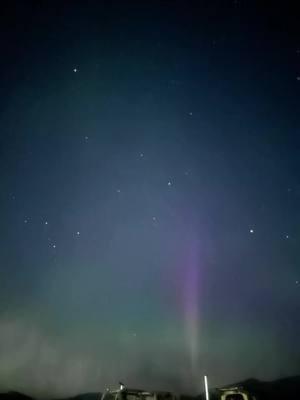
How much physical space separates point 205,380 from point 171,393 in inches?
223

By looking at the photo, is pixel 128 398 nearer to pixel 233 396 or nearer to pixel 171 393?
pixel 171 393

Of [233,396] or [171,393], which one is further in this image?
[171,393]

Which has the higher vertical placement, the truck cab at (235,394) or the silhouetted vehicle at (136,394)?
the silhouetted vehicle at (136,394)

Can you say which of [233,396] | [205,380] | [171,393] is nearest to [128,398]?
[171,393]

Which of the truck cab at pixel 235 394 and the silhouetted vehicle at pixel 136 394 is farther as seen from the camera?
the silhouetted vehicle at pixel 136 394

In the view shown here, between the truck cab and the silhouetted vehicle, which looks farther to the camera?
the silhouetted vehicle

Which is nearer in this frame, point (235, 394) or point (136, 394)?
point (235, 394)

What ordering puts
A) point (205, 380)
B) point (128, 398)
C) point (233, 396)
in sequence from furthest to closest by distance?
point (128, 398)
point (205, 380)
point (233, 396)

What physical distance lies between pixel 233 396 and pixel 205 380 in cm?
199

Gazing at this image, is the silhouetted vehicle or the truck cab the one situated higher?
the silhouetted vehicle

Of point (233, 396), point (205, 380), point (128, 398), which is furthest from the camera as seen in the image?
point (128, 398)

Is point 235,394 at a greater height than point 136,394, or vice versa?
point 136,394

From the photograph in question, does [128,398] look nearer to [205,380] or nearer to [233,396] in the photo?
[205,380]

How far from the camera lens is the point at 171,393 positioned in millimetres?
24156
